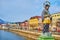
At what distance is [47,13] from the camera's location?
6.79 feet

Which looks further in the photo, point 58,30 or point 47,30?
point 58,30

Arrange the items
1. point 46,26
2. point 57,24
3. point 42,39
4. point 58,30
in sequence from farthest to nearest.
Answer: point 57,24
point 58,30
point 46,26
point 42,39

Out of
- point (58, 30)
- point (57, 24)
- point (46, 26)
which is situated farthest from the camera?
point (57, 24)

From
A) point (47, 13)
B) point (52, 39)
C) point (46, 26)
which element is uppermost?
point (47, 13)

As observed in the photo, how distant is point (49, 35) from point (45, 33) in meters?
0.04

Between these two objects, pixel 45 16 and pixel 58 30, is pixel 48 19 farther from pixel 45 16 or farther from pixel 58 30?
pixel 58 30

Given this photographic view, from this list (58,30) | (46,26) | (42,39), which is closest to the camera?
(42,39)

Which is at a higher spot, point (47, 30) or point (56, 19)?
point (56, 19)

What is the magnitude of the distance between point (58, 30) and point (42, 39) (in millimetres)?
6287

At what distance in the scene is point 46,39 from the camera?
193 centimetres

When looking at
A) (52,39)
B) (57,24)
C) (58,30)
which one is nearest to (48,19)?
(52,39)

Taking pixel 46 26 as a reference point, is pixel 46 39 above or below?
below

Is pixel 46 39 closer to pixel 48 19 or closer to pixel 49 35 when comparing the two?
pixel 49 35

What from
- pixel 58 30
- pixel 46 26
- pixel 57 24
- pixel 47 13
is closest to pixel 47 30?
pixel 46 26
